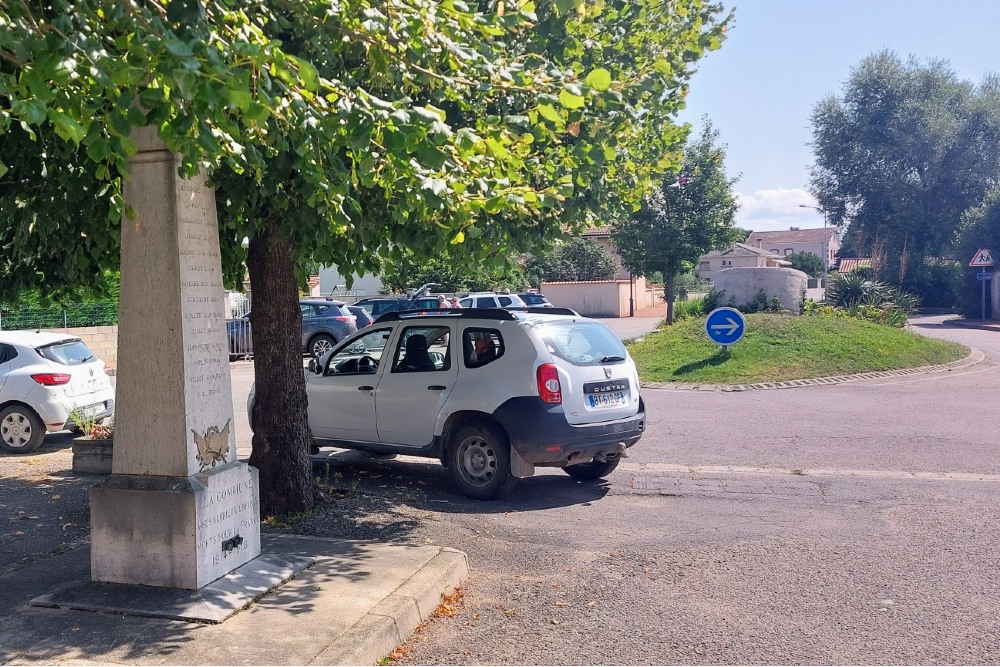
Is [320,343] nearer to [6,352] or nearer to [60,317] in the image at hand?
[60,317]

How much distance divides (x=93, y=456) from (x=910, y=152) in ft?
174

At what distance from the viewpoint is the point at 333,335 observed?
24875 mm

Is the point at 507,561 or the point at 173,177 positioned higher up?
the point at 173,177

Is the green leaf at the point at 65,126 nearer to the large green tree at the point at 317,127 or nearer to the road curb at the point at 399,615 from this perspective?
the large green tree at the point at 317,127

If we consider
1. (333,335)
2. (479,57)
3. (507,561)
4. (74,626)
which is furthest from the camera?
(333,335)

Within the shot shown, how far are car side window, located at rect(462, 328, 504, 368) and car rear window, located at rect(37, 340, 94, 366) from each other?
236 inches

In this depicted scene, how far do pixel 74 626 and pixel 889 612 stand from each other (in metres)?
4.49

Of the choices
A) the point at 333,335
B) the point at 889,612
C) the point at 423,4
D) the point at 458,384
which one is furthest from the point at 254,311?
the point at 333,335

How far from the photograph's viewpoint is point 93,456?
9633 millimetres

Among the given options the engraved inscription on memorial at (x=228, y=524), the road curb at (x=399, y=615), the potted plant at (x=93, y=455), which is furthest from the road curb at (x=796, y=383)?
the engraved inscription on memorial at (x=228, y=524)

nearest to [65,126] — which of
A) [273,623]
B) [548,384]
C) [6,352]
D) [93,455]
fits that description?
[273,623]

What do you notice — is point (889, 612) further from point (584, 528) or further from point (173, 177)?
point (173, 177)

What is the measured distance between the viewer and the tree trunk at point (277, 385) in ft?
24.8

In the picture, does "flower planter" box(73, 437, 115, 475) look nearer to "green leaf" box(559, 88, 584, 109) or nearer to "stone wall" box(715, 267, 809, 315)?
"green leaf" box(559, 88, 584, 109)
